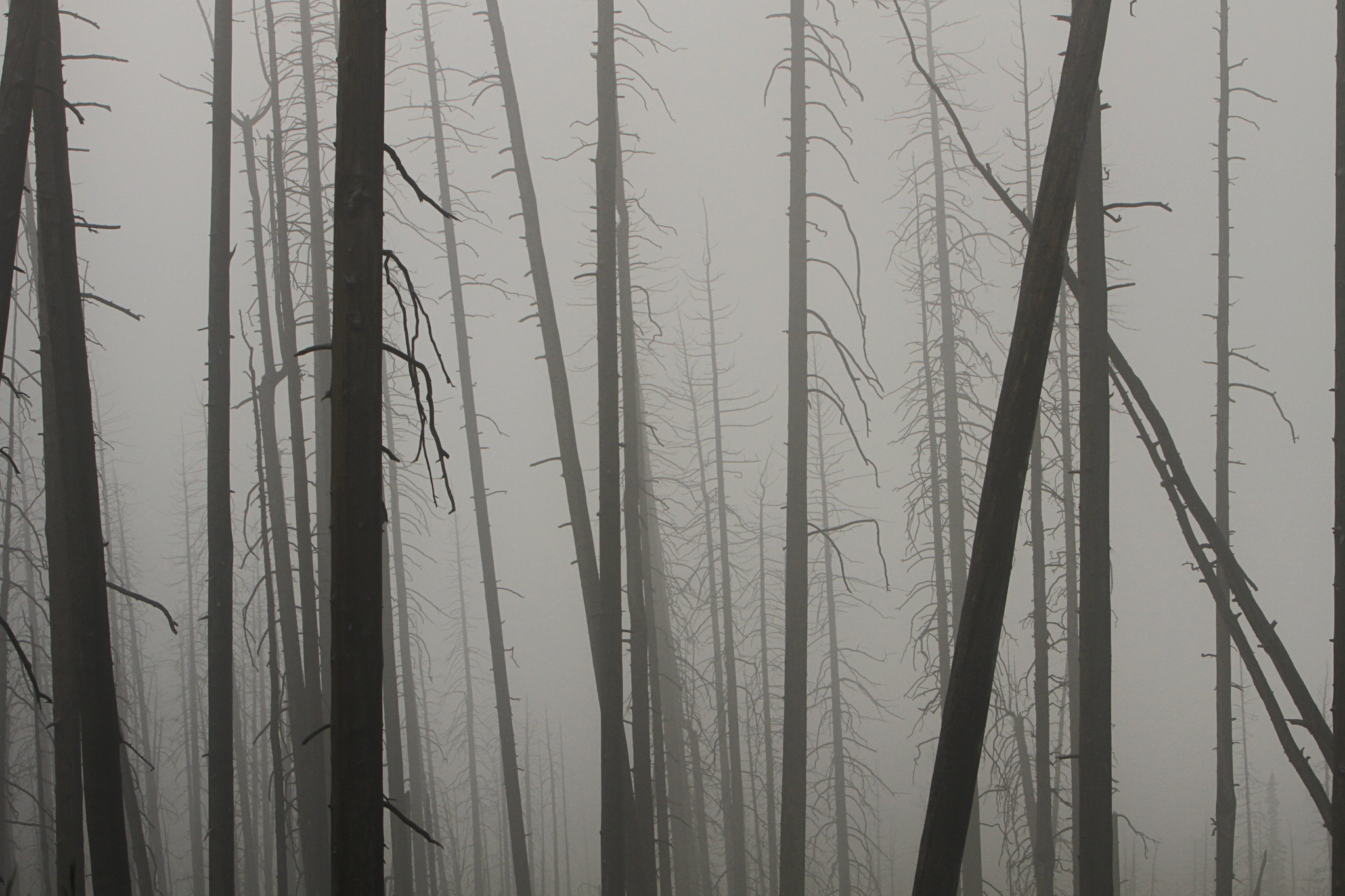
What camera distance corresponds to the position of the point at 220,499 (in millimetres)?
6469

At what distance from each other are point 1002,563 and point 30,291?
805 centimetres

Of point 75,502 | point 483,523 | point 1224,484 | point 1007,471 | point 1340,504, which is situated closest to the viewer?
point 1007,471

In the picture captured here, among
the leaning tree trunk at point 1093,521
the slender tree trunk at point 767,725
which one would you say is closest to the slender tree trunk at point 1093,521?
the leaning tree trunk at point 1093,521

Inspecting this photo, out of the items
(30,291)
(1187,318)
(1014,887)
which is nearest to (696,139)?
(1187,318)

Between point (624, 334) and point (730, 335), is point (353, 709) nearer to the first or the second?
point (624, 334)

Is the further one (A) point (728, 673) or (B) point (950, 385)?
(A) point (728, 673)

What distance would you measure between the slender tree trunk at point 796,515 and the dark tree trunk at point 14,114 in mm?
4566

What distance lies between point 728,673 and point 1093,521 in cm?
998

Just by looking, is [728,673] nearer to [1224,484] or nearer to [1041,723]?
[1041,723]

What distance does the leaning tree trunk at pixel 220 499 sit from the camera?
6359mm

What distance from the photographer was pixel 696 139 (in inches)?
679

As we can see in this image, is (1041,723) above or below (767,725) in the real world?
above

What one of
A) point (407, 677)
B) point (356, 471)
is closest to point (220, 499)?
point (356, 471)

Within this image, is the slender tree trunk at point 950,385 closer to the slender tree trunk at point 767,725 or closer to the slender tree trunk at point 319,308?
the slender tree trunk at point 767,725
